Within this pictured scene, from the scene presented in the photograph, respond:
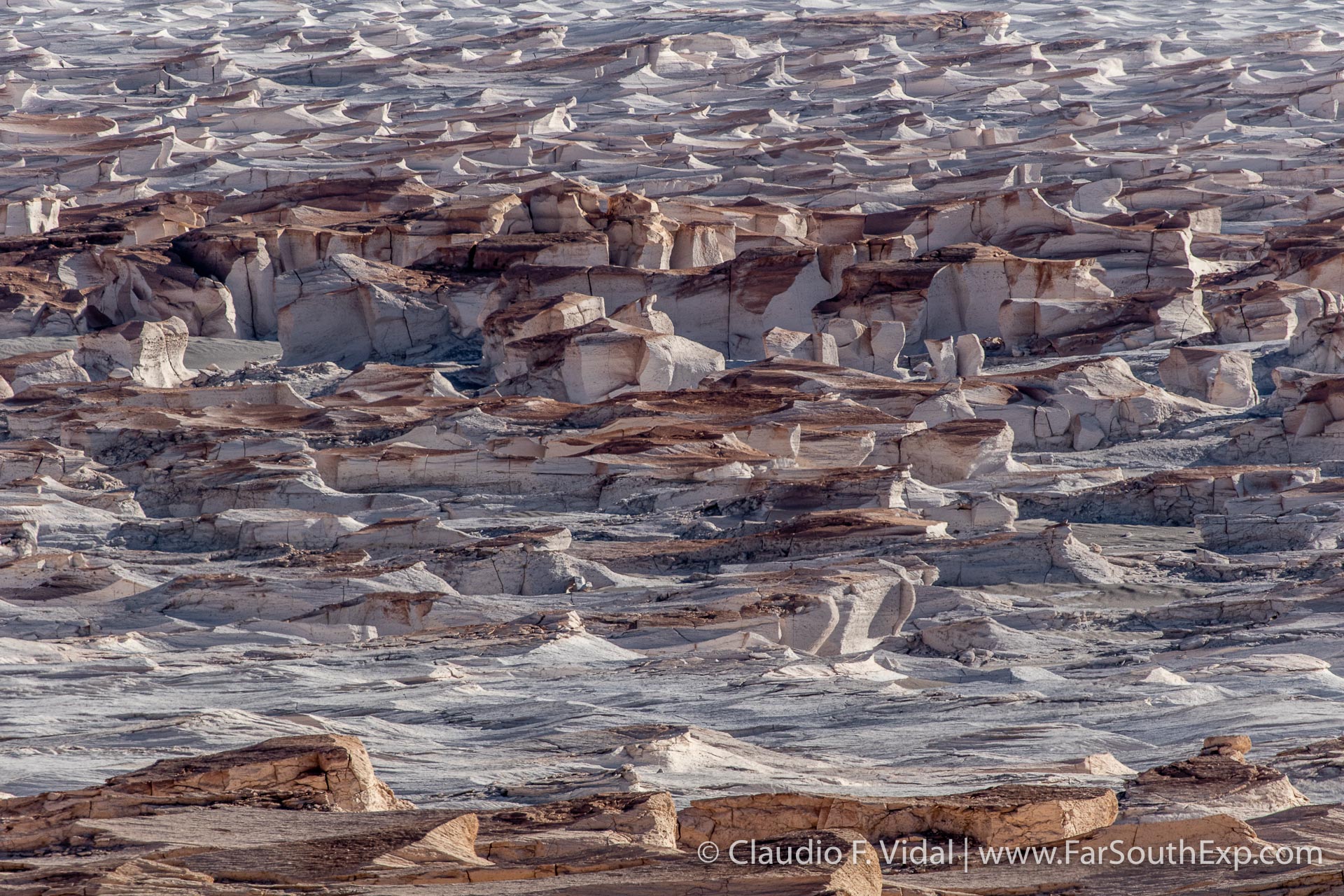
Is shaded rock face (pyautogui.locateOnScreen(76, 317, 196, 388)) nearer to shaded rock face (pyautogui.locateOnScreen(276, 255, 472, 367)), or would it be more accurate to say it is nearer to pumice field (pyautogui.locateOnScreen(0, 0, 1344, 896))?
pumice field (pyautogui.locateOnScreen(0, 0, 1344, 896))

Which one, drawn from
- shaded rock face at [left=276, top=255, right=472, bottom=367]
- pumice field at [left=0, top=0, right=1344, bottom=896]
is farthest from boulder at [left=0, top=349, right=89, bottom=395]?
shaded rock face at [left=276, top=255, right=472, bottom=367]

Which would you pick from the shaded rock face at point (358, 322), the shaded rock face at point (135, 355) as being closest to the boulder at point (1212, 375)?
the shaded rock face at point (358, 322)

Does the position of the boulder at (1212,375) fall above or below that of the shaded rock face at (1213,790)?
below

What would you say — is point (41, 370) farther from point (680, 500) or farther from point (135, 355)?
point (680, 500)

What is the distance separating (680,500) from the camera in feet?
59.5

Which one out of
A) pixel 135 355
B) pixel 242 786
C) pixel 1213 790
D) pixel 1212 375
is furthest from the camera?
pixel 135 355

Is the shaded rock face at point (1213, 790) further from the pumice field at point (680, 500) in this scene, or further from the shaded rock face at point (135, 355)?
the shaded rock face at point (135, 355)

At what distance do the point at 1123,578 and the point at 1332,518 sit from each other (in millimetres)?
2513

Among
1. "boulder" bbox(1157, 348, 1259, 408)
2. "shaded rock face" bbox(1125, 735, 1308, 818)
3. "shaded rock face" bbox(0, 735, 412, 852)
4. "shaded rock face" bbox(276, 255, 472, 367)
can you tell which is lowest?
"shaded rock face" bbox(276, 255, 472, 367)

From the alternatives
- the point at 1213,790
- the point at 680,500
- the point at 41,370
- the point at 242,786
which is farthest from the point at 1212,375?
the point at 242,786

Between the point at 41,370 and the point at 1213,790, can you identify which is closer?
the point at 1213,790

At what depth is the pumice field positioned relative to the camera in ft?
21.9

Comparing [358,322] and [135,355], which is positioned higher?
[135,355]

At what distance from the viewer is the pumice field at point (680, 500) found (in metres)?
6.66
